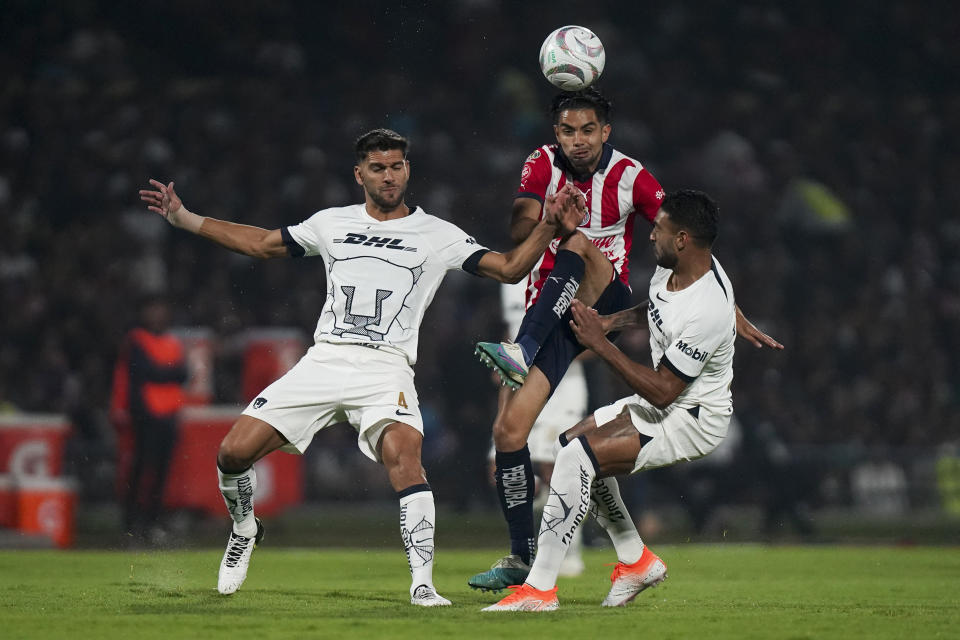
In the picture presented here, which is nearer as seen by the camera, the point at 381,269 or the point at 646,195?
the point at 381,269

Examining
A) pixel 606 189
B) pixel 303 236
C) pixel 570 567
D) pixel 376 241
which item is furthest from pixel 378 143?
pixel 570 567

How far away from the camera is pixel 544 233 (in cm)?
625

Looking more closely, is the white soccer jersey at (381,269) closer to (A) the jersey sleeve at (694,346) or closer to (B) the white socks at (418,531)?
(B) the white socks at (418,531)

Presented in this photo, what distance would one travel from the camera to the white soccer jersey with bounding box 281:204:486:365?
639cm

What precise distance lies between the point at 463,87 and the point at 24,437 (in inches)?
338

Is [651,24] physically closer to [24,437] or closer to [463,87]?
[463,87]

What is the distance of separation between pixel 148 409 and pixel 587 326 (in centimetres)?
673

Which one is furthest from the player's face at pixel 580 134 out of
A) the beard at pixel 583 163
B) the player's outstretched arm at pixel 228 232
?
the player's outstretched arm at pixel 228 232

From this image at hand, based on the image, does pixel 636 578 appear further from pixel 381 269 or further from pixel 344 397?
pixel 381 269

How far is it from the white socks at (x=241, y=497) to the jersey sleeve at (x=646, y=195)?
249 centimetres

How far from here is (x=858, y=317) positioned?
Result: 16.2 meters

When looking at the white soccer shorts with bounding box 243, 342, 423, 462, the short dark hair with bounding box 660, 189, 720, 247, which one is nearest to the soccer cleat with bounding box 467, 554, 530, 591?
the white soccer shorts with bounding box 243, 342, 423, 462

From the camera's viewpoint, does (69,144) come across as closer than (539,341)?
No

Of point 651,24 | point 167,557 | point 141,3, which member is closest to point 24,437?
point 167,557
